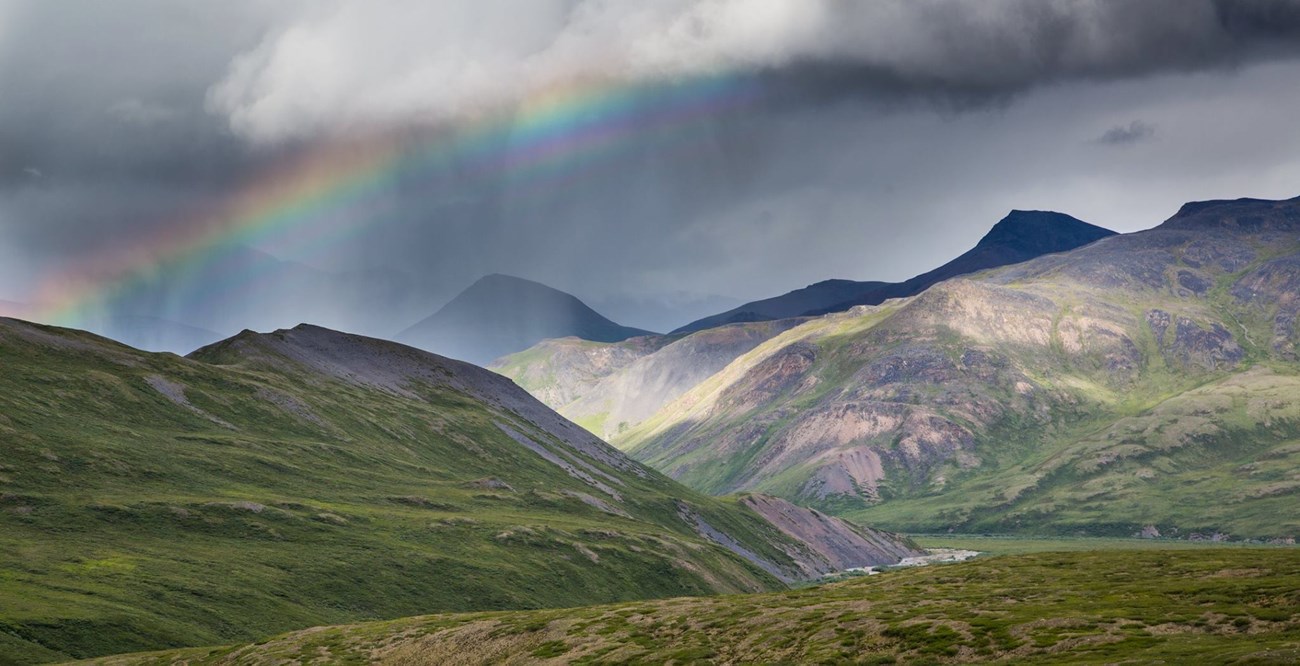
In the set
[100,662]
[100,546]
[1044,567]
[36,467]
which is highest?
[36,467]

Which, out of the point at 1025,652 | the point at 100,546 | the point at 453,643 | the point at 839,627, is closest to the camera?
the point at 1025,652

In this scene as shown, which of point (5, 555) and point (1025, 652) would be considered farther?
point (5, 555)

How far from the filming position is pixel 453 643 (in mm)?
110500

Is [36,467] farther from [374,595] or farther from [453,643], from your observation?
[453,643]

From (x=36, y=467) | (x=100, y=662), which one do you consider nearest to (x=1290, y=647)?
(x=100, y=662)

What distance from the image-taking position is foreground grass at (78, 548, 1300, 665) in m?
68.8

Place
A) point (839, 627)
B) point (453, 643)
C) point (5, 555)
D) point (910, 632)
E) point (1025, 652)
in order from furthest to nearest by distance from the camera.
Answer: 1. point (5, 555)
2. point (453, 643)
3. point (839, 627)
4. point (910, 632)
5. point (1025, 652)

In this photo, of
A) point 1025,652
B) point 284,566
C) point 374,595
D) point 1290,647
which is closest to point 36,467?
point 284,566

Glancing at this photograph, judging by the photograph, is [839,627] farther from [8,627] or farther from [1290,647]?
[8,627]

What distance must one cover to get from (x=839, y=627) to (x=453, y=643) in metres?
45.7

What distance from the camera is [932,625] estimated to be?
81562 mm

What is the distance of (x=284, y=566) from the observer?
181 m

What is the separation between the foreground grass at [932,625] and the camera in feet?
226

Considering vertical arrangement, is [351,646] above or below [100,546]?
below
